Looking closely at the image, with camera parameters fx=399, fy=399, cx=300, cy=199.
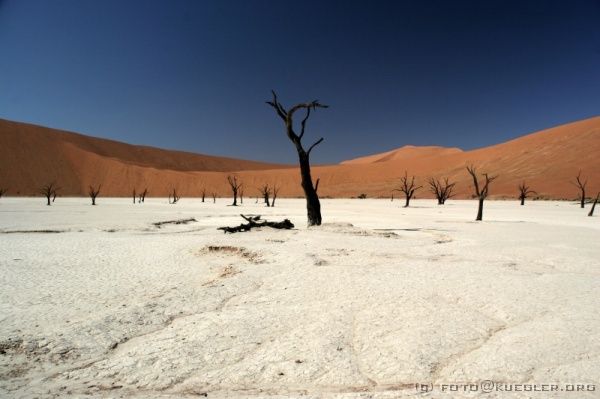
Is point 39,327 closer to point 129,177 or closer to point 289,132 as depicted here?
point 289,132

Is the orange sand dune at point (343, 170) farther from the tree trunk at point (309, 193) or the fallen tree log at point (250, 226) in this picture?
the fallen tree log at point (250, 226)

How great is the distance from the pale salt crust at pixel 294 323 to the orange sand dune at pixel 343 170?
46564 mm

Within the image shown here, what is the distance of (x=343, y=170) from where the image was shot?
302ft

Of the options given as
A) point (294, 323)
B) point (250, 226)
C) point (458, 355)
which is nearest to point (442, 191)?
point (250, 226)

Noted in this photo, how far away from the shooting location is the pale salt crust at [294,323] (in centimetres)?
293

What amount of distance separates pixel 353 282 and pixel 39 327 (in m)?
3.81

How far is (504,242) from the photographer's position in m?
10.1

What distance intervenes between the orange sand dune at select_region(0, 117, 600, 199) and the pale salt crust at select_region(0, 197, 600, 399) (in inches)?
1833

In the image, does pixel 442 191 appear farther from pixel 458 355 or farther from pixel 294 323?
pixel 458 355

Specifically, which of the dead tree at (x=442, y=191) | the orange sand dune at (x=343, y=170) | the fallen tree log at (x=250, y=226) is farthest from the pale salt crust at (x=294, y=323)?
the orange sand dune at (x=343, y=170)

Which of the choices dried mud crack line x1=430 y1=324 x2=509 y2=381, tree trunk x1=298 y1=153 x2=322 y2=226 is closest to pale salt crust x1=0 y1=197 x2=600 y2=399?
dried mud crack line x1=430 y1=324 x2=509 y2=381

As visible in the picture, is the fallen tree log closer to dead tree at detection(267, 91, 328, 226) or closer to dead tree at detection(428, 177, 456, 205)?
dead tree at detection(267, 91, 328, 226)

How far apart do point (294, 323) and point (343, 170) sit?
88.8 m

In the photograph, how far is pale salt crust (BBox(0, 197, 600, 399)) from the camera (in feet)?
9.62
